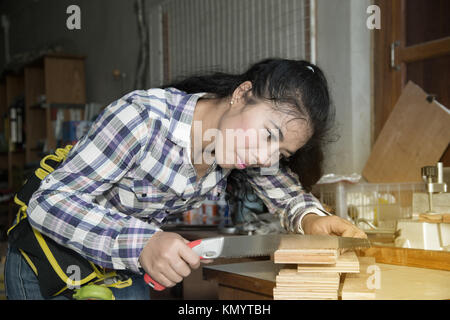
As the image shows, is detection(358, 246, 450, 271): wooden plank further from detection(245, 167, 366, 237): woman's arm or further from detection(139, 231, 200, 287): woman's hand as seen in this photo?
detection(139, 231, 200, 287): woman's hand

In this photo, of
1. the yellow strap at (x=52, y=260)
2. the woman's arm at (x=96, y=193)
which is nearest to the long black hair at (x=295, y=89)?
the woman's arm at (x=96, y=193)

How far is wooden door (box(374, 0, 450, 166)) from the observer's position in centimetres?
150

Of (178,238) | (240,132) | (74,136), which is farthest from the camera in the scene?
(74,136)

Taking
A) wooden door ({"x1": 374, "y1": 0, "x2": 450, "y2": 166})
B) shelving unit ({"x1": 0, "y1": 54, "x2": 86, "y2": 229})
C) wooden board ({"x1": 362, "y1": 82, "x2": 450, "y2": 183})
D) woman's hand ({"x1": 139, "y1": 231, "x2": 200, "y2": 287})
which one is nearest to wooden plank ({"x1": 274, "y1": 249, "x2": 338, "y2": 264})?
woman's hand ({"x1": 139, "y1": 231, "x2": 200, "y2": 287})

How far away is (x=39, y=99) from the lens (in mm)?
4113

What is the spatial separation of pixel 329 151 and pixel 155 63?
5.76 feet

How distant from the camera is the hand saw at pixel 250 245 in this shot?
76 cm

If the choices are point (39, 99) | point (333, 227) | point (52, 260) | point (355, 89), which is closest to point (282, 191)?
point (333, 227)

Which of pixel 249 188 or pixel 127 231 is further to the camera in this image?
pixel 249 188

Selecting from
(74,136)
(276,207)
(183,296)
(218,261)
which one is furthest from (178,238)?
(74,136)

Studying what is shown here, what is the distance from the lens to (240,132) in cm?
89

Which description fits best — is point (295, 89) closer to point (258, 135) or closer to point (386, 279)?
point (258, 135)

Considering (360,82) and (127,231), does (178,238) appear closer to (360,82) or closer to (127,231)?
(127,231)

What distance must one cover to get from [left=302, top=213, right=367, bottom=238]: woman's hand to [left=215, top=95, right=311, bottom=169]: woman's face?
17 cm
